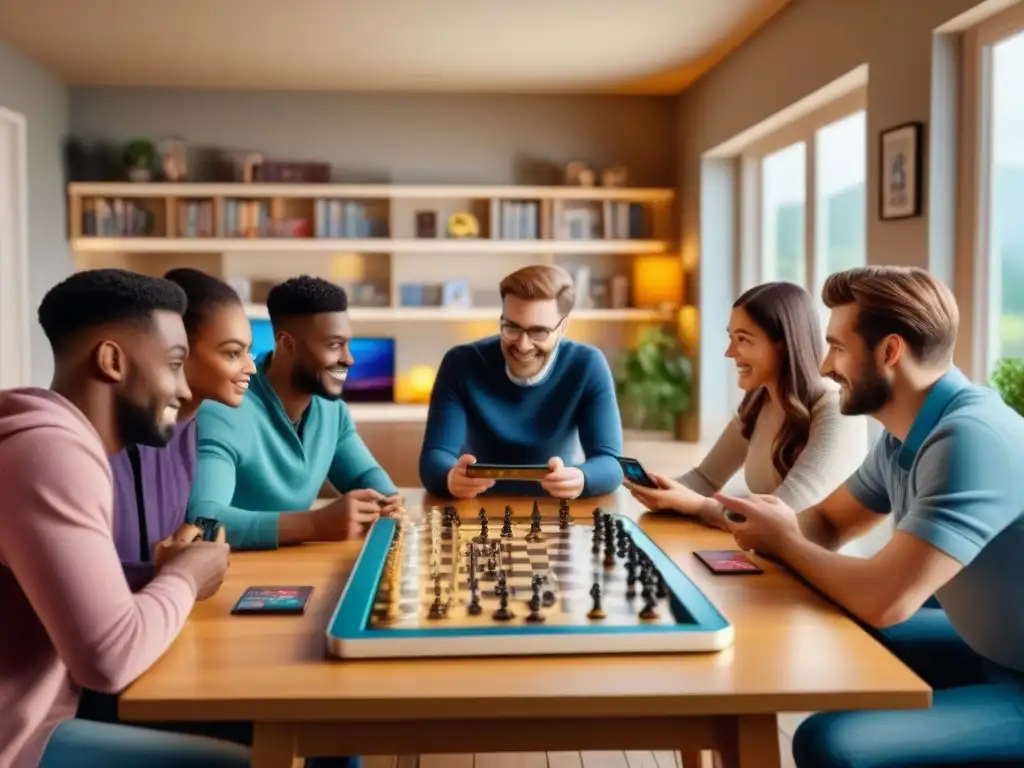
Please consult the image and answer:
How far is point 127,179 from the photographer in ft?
25.3

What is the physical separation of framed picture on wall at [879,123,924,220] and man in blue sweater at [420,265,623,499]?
Result: 185 cm

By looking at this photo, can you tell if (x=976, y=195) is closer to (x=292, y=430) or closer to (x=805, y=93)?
(x=805, y=93)

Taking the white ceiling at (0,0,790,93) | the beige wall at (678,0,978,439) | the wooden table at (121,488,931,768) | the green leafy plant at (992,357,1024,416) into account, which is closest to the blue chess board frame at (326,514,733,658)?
the wooden table at (121,488,931,768)

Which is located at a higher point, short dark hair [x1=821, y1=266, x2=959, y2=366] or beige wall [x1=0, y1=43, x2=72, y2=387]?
beige wall [x1=0, y1=43, x2=72, y2=387]

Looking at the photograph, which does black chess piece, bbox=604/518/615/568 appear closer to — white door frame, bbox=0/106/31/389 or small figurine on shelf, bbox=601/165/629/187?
white door frame, bbox=0/106/31/389

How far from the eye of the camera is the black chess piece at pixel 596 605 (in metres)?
1.50

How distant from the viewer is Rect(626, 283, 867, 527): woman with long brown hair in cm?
236

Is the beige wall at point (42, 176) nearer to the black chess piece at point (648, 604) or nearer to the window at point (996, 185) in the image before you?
the window at point (996, 185)

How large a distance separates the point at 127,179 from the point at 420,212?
2101mm

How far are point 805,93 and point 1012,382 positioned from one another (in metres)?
2.47

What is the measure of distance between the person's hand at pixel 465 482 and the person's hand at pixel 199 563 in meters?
0.93

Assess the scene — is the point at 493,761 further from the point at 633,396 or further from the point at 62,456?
the point at 633,396

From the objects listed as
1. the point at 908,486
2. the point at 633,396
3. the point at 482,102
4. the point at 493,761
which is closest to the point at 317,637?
the point at 908,486

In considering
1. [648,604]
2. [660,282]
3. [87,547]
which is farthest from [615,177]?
[87,547]
